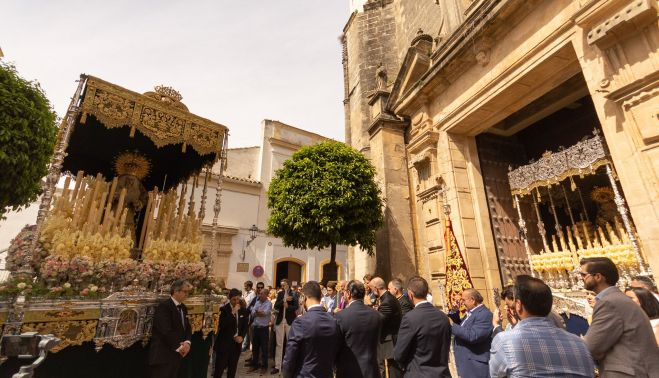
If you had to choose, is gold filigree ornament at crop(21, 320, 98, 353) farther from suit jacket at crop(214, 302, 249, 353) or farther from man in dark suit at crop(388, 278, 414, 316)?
man in dark suit at crop(388, 278, 414, 316)

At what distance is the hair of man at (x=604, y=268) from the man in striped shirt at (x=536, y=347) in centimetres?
127

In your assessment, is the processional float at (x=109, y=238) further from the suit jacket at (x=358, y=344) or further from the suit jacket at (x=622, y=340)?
the suit jacket at (x=622, y=340)

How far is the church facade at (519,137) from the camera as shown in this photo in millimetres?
4652

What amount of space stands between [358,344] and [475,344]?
55.3 inches

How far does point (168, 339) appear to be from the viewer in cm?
381

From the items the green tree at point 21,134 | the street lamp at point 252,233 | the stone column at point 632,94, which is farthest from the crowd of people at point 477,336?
the street lamp at point 252,233

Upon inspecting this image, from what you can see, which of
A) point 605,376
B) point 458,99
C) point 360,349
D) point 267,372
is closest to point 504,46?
point 458,99

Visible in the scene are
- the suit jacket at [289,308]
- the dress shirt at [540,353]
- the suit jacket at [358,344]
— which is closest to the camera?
the dress shirt at [540,353]

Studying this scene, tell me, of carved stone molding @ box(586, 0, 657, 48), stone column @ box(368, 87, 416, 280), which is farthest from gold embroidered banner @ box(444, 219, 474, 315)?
carved stone molding @ box(586, 0, 657, 48)

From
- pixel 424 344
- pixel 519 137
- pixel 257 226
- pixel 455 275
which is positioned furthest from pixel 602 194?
pixel 257 226

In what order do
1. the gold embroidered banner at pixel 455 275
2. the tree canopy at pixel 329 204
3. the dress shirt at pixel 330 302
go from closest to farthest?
the gold embroidered banner at pixel 455 275 → the dress shirt at pixel 330 302 → the tree canopy at pixel 329 204

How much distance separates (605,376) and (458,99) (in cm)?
708

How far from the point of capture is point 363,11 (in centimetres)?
1464

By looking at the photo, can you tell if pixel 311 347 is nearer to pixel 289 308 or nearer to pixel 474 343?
pixel 474 343
